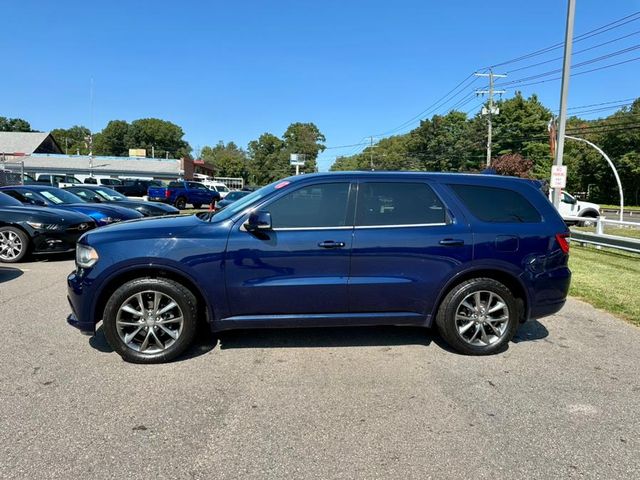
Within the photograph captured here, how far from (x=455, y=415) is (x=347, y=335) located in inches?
70.8

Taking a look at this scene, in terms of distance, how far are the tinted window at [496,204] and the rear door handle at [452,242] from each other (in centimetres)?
36

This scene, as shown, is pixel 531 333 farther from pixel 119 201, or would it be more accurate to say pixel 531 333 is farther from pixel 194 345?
pixel 119 201

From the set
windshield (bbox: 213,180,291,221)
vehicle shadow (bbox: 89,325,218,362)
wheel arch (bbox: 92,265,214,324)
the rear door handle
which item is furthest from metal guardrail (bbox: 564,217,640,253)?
wheel arch (bbox: 92,265,214,324)

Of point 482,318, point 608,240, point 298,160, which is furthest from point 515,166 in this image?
point 482,318

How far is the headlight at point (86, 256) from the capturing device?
157 inches

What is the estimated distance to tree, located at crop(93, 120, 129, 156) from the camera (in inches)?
4466


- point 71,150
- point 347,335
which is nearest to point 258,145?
point 71,150

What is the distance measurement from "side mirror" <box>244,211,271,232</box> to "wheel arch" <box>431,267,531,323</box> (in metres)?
1.80

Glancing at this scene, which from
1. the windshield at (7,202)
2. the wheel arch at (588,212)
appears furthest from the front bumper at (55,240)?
the wheel arch at (588,212)

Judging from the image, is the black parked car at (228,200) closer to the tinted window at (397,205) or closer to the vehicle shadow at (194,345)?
the vehicle shadow at (194,345)

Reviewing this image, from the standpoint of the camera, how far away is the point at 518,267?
14.4 ft

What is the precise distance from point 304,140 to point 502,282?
12209cm

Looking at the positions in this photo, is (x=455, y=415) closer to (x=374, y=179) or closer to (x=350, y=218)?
(x=350, y=218)

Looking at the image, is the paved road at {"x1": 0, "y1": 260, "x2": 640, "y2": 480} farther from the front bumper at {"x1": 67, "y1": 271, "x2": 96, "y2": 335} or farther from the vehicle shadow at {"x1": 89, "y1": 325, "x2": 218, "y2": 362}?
the front bumper at {"x1": 67, "y1": 271, "x2": 96, "y2": 335}
